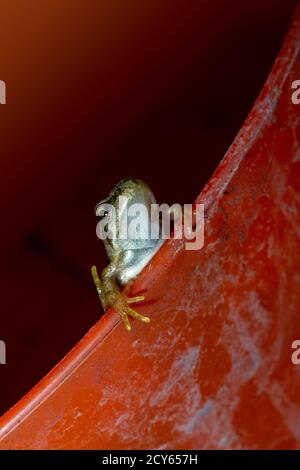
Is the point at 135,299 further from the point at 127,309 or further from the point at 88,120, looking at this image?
the point at 88,120

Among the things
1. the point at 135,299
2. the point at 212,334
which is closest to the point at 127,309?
the point at 135,299

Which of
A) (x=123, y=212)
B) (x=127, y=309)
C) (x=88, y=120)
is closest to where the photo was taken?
(x=127, y=309)

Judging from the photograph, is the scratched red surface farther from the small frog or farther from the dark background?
the dark background

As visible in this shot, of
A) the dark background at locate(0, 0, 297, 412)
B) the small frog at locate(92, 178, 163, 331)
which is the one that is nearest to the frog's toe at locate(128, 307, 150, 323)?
the small frog at locate(92, 178, 163, 331)

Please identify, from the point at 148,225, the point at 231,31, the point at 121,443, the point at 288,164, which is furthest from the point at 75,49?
the point at 121,443

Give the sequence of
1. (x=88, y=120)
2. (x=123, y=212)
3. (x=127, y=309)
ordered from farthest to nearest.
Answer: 1. (x=88, y=120)
2. (x=123, y=212)
3. (x=127, y=309)

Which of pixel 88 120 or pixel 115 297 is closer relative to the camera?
pixel 115 297

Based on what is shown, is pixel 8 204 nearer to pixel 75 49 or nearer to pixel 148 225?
pixel 75 49
